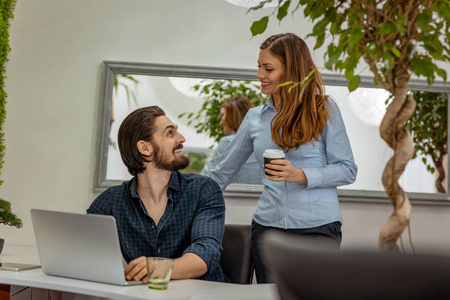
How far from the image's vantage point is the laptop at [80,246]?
1.36 meters

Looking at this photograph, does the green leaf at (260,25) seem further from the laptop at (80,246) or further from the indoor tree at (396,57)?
the laptop at (80,246)

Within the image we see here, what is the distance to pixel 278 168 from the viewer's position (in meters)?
1.94

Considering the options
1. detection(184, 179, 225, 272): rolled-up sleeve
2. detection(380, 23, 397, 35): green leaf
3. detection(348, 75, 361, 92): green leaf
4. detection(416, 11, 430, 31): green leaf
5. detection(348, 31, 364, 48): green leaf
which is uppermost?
detection(416, 11, 430, 31): green leaf

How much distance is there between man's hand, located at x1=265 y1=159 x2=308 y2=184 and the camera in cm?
195

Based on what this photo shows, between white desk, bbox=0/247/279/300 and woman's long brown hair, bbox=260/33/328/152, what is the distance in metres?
0.75

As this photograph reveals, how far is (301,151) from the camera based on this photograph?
212cm

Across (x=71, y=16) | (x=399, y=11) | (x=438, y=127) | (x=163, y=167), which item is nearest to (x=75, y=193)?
(x=71, y=16)

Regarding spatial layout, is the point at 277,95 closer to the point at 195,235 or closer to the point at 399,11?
the point at 195,235

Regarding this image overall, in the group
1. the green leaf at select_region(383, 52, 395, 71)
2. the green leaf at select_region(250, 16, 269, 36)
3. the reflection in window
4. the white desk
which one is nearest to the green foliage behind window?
the reflection in window

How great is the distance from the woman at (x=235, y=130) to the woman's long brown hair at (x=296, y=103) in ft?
2.92

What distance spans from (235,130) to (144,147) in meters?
1.08

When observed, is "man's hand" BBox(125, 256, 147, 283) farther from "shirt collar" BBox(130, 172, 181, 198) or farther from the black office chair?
the black office chair

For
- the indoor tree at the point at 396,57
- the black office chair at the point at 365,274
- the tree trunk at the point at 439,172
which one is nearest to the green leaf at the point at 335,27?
the indoor tree at the point at 396,57

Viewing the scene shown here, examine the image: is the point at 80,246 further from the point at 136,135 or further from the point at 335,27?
the point at 335,27
